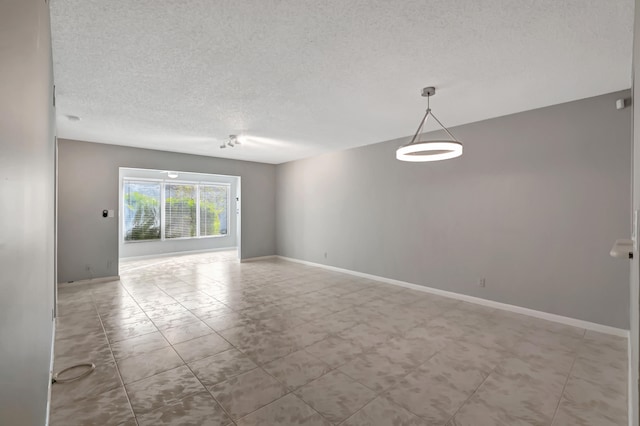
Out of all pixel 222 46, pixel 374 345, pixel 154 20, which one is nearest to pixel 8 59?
pixel 154 20

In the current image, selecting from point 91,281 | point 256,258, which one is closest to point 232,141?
point 256,258

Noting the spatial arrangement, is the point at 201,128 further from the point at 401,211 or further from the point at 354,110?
the point at 401,211

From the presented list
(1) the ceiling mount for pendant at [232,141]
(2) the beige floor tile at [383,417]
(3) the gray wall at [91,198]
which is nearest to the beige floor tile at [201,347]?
(2) the beige floor tile at [383,417]

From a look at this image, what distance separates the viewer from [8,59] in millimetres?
683

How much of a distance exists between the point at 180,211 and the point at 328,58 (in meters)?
7.90

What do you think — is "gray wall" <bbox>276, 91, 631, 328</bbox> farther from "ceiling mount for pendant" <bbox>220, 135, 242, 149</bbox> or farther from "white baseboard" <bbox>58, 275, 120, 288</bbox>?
"white baseboard" <bbox>58, 275, 120, 288</bbox>

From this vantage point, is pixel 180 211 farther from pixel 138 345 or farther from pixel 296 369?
pixel 296 369

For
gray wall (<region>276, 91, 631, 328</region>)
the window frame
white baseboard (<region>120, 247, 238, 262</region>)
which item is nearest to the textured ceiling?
gray wall (<region>276, 91, 631, 328</region>)

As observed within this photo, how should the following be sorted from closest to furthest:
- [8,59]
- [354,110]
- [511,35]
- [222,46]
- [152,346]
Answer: [8,59]
[511,35]
[222,46]
[152,346]
[354,110]

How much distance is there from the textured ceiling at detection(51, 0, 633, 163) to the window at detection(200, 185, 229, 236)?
17.2ft

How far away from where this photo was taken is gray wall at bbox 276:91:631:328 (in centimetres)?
304

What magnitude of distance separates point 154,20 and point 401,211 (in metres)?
4.10

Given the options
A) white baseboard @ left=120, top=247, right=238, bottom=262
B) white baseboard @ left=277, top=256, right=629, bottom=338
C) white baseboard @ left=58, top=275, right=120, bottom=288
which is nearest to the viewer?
white baseboard @ left=277, top=256, right=629, bottom=338

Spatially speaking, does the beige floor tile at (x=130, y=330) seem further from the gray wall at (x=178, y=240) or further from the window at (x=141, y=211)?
the window at (x=141, y=211)
